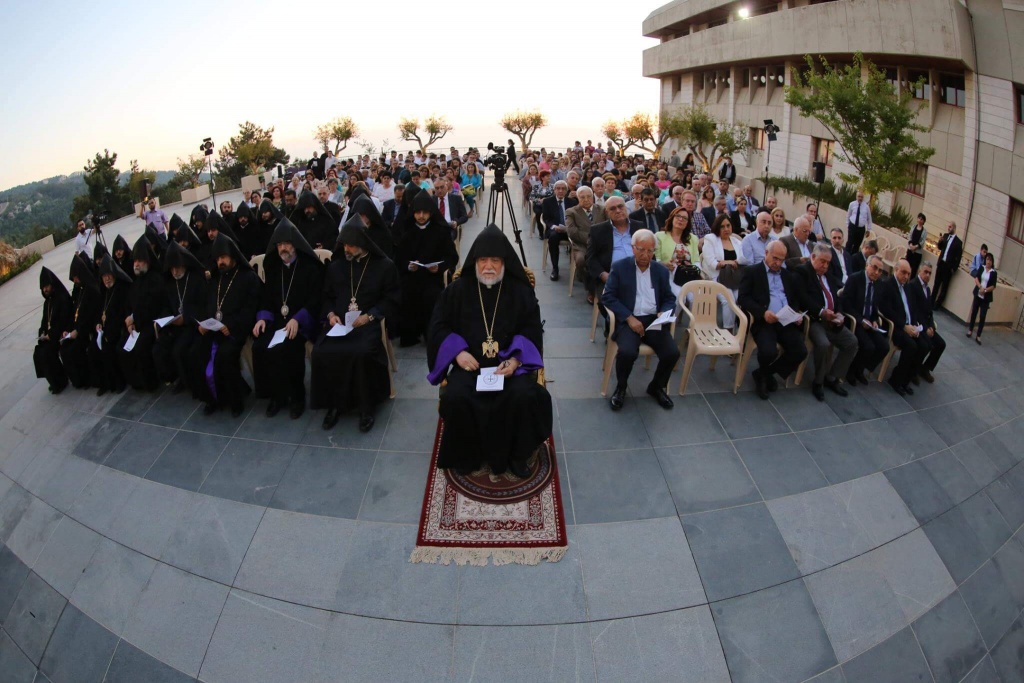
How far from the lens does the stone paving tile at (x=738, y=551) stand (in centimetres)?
347

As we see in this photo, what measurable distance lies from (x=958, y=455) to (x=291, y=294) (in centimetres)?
618

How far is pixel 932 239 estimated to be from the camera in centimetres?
1481

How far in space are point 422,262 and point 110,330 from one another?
323cm

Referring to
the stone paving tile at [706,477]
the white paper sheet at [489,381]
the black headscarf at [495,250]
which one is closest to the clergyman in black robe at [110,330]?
the black headscarf at [495,250]

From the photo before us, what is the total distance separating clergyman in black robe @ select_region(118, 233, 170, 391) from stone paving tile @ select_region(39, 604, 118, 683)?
8.68ft

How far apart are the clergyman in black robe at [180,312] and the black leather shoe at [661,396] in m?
4.34

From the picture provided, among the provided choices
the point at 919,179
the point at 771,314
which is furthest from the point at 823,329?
the point at 919,179

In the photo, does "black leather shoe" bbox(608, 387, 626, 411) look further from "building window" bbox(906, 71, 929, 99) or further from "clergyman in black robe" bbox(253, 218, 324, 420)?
"building window" bbox(906, 71, 929, 99)

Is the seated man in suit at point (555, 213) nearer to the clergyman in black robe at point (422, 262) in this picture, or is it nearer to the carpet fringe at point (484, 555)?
the clergyman in black robe at point (422, 262)

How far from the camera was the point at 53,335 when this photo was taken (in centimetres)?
577

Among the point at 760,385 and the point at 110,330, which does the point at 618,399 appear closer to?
the point at 760,385

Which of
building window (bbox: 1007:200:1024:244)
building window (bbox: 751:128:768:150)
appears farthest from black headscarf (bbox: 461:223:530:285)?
building window (bbox: 751:128:768:150)

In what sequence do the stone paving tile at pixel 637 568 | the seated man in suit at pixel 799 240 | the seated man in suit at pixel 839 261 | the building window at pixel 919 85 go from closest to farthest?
the stone paving tile at pixel 637 568, the seated man in suit at pixel 839 261, the seated man in suit at pixel 799 240, the building window at pixel 919 85

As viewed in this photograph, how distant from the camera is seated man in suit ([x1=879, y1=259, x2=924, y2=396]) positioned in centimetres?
562
